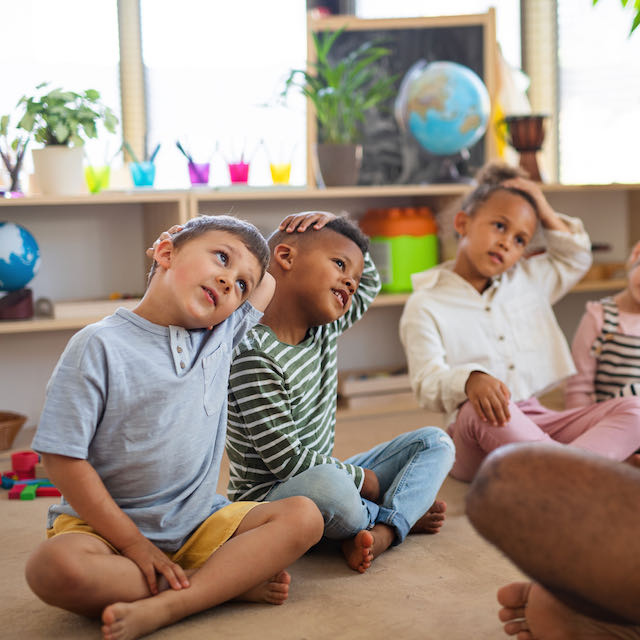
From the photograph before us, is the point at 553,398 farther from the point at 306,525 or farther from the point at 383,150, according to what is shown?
the point at 306,525

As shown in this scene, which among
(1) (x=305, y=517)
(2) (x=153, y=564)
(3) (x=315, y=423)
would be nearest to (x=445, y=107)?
(3) (x=315, y=423)

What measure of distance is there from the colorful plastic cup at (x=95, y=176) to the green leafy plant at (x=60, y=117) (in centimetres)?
16

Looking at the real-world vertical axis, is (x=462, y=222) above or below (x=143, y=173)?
below

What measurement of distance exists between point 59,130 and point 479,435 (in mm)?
1258

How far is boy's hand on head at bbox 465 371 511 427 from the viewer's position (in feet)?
5.20

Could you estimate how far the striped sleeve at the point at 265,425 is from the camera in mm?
1326

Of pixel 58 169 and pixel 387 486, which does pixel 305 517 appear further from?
pixel 58 169

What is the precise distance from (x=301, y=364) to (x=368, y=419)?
988mm

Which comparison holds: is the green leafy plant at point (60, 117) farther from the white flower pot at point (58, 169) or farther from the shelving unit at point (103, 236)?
the shelving unit at point (103, 236)

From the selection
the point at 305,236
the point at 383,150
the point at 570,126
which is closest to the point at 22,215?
the point at 383,150

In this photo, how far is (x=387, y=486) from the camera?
1502 mm

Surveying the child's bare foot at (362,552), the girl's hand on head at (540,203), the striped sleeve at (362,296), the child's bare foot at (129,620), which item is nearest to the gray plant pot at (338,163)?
the girl's hand on head at (540,203)

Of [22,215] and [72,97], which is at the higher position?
[72,97]

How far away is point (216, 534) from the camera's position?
1194mm
